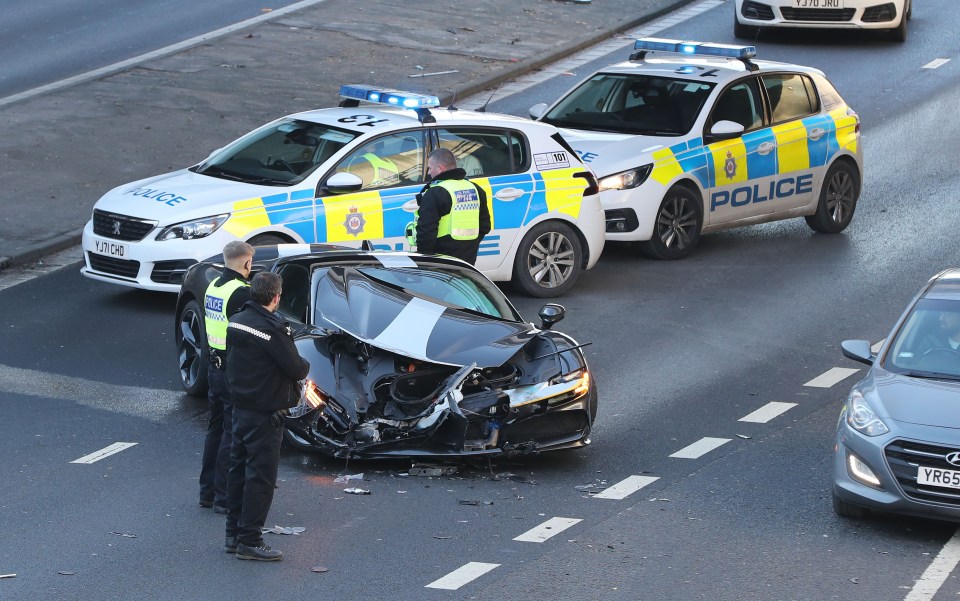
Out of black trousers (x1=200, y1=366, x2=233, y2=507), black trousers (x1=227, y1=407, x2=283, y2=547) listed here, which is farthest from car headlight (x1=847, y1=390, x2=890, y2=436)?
black trousers (x1=200, y1=366, x2=233, y2=507)

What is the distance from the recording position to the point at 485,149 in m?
14.2

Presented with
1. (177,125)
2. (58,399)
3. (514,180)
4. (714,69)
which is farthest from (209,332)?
(177,125)

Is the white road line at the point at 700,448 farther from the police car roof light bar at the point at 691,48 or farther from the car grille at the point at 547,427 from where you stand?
the police car roof light bar at the point at 691,48

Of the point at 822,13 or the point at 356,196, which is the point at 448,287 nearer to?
the point at 356,196

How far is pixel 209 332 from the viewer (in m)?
9.04

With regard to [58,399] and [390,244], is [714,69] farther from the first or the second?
[58,399]

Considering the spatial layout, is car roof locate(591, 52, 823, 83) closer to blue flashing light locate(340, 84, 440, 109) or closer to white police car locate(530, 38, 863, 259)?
white police car locate(530, 38, 863, 259)

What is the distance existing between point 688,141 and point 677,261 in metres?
1.24

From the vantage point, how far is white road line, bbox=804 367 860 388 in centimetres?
1191

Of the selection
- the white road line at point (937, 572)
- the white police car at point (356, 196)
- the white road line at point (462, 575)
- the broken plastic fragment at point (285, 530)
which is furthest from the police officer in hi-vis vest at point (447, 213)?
the white road line at point (937, 572)

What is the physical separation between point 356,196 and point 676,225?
153 inches

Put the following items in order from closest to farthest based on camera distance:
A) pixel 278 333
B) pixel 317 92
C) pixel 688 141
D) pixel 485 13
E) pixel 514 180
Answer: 1. pixel 278 333
2. pixel 514 180
3. pixel 688 141
4. pixel 317 92
5. pixel 485 13

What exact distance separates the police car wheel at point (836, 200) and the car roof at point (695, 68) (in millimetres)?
1189

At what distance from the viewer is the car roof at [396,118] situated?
13.8m
